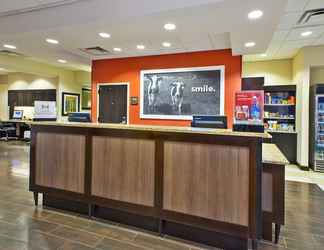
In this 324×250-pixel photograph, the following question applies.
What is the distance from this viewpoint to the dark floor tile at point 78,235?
8.05ft

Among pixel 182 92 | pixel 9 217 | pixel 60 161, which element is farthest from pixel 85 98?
pixel 9 217

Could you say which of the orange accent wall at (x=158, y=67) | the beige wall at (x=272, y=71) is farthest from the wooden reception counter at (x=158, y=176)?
the beige wall at (x=272, y=71)

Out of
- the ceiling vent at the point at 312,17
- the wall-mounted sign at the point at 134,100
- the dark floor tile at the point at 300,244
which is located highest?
the ceiling vent at the point at 312,17

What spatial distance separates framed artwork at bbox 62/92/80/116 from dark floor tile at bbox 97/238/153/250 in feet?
27.8

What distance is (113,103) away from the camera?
7.10 m

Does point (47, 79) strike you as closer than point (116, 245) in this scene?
No

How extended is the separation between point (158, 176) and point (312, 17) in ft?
13.4

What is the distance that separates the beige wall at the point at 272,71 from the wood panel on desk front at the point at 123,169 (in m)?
5.92

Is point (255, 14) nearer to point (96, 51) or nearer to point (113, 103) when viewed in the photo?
point (96, 51)

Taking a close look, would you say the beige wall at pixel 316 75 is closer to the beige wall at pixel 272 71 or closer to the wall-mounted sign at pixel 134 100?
the beige wall at pixel 272 71

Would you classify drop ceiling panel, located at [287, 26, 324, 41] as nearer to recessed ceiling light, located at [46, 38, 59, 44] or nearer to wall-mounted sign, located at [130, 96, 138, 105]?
wall-mounted sign, located at [130, 96, 138, 105]

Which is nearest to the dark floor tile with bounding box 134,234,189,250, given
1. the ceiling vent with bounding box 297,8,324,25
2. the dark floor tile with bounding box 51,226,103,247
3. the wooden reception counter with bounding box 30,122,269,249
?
the wooden reception counter with bounding box 30,122,269,249

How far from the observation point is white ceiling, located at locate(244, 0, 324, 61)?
3777mm

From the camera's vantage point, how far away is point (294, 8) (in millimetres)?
3854
